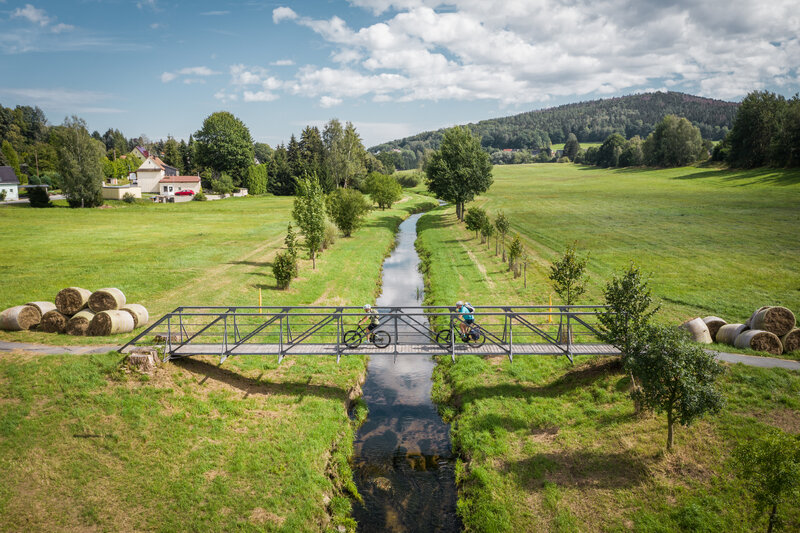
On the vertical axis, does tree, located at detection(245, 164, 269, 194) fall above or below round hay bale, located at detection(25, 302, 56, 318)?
above

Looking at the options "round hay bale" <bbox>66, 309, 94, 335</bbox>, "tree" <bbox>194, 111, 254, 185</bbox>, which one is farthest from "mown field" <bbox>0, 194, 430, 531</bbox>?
"tree" <bbox>194, 111, 254, 185</bbox>

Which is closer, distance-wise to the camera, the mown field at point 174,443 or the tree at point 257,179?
the mown field at point 174,443

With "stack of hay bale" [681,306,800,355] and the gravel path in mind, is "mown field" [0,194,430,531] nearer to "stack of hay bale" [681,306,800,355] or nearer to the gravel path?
the gravel path

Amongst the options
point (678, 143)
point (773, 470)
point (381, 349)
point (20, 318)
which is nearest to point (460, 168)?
point (381, 349)

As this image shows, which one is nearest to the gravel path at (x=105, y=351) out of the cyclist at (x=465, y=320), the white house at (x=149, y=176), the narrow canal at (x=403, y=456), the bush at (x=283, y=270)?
the cyclist at (x=465, y=320)

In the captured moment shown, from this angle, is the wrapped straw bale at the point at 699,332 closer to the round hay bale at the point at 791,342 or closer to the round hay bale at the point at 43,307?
the round hay bale at the point at 791,342

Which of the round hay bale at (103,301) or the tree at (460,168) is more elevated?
the tree at (460,168)
